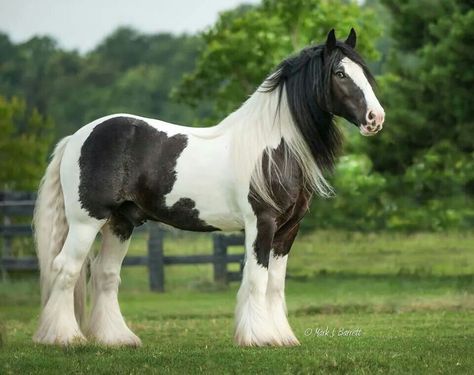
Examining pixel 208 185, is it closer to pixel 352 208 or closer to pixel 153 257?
pixel 153 257

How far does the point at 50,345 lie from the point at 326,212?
12668mm

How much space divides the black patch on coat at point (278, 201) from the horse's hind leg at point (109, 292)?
155 centimetres

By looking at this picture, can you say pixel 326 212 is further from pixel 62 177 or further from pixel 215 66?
pixel 62 177

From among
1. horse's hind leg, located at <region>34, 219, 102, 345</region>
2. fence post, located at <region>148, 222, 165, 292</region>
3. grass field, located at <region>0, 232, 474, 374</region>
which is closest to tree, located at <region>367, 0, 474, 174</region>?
grass field, located at <region>0, 232, 474, 374</region>

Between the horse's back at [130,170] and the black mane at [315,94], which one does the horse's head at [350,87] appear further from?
the horse's back at [130,170]

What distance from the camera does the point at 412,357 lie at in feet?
25.8

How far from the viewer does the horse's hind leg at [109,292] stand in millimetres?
9070

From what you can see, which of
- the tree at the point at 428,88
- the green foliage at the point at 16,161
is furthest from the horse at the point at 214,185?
the green foliage at the point at 16,161

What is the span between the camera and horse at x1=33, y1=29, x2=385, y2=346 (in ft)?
27.6

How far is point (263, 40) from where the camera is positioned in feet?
73.2

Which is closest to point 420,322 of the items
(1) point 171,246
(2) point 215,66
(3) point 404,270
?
(3) point 404,270

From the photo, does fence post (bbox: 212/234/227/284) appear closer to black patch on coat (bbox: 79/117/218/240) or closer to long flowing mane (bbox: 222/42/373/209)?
black patch on coat (bbox: 79/117/218/240)

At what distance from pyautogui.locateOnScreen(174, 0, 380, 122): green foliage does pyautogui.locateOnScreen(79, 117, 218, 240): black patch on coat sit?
13060 millimetres

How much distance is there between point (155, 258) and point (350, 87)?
31.6ft
